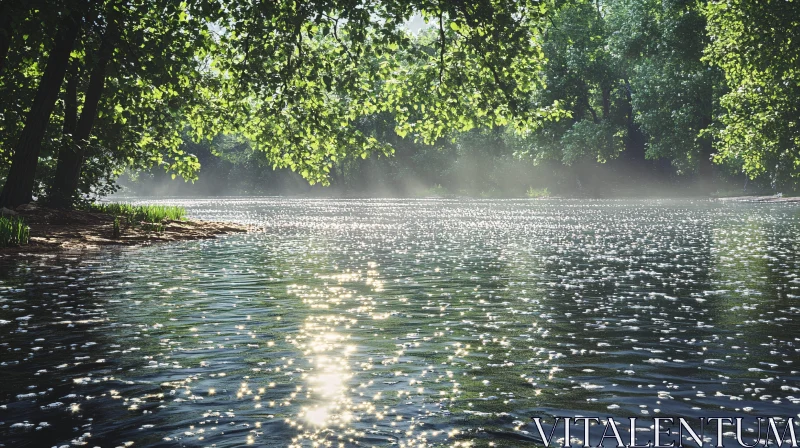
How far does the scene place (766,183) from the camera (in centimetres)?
8431

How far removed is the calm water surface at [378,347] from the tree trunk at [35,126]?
6.48 meters

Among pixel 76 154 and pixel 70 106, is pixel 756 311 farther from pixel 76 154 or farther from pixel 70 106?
pixel 70 106

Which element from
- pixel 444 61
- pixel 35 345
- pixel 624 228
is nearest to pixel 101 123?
pixel 444 61

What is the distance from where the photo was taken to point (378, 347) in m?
11.4

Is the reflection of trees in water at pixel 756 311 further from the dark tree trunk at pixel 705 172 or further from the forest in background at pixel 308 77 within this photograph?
the dark tree trunk at pixel 705 172

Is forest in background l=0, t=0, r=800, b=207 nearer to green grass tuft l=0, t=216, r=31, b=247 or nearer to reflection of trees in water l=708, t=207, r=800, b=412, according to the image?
green grass tuft l=0, t=216, r=31, b=247

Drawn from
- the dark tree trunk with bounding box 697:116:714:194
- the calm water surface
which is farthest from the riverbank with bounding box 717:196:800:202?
the calm water surface

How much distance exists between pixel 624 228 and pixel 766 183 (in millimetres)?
51850

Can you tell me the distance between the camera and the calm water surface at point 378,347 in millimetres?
7848

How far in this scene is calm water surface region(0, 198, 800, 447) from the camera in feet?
25.7

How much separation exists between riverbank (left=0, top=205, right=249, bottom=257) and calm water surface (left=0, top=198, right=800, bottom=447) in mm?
3657

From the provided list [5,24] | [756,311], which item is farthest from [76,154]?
[756,311]

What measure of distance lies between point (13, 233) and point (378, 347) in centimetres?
1852

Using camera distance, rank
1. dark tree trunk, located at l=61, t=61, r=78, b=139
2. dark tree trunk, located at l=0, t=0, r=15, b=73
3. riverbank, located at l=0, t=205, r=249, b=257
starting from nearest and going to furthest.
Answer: dark tree trunk, located at l=0, t=0, r=15, b=73
riverbank, located at l=0, t=205, r=249, b=257
dark tree trunk, located at l=61, t=61, r=78, b=139
